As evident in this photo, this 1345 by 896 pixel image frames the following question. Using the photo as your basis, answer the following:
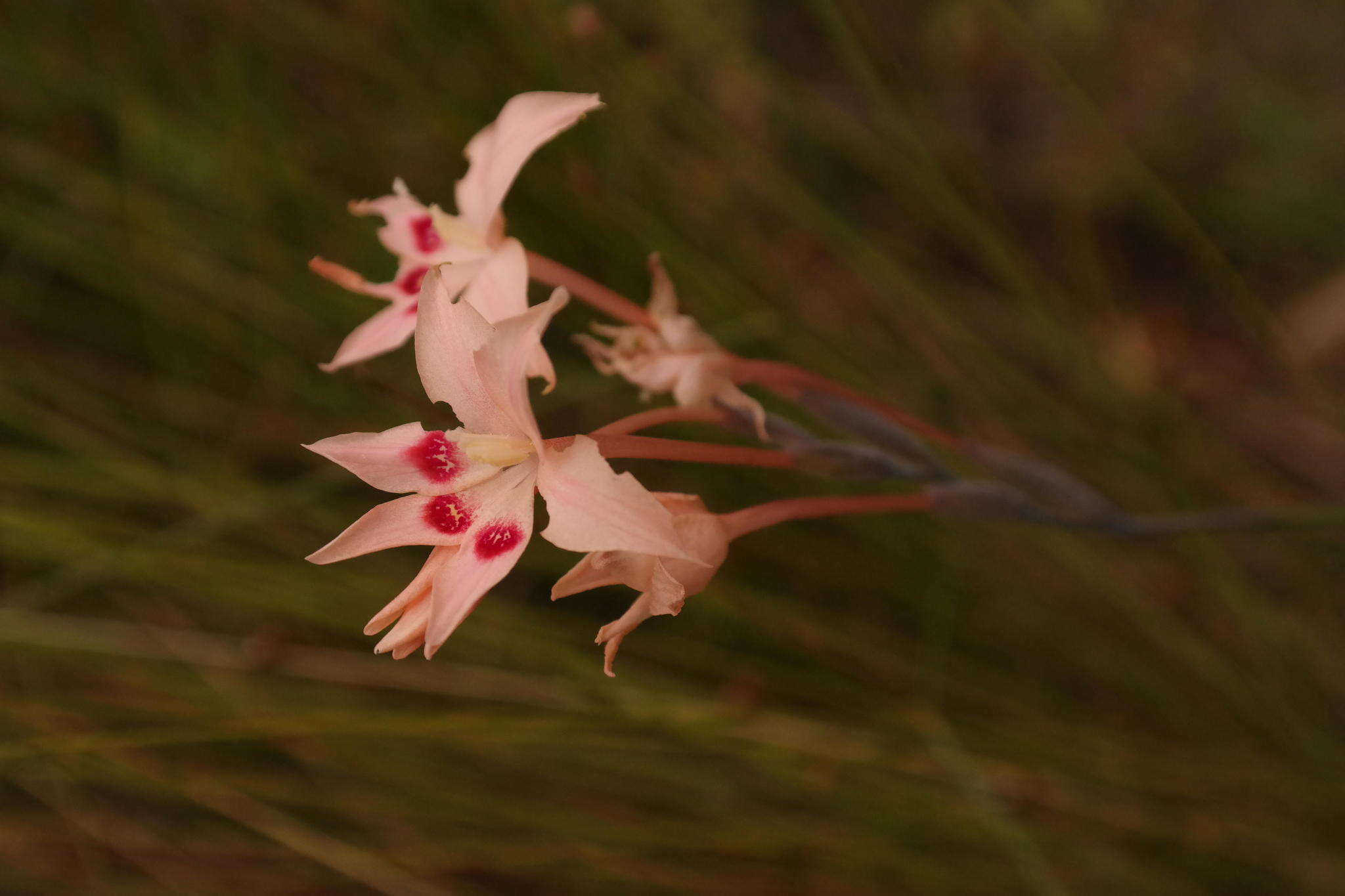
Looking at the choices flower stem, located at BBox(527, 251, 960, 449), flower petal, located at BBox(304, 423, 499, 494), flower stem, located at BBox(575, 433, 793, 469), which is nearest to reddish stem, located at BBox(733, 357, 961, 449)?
flower stem, located at BBox(527, 251, 960, 449)

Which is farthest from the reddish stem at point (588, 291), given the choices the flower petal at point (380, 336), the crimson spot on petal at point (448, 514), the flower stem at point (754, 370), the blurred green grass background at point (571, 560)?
the blurred green grass background at point (571, 560)

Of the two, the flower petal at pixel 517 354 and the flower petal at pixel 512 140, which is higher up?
the flower petal at pixel 512 140

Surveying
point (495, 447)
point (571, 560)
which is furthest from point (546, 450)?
point (571, 560)

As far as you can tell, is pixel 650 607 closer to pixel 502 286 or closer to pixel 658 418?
pixel 658 418

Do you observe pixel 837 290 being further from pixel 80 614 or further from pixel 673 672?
pixel 80 614

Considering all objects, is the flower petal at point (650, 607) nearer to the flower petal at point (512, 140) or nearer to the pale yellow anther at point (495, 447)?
the pale yellow anther at point (495, 447)

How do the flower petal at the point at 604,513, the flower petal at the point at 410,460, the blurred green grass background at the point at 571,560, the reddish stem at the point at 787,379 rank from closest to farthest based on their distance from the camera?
the flower petal at the point at 604,513, the flower petal at the point at 410,460, the reddish stem at the point at 787,379, the blurred green grass background at the point at 571,560

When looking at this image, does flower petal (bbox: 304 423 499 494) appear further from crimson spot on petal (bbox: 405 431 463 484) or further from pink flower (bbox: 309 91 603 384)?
pink flower (bbox: 309 91 603 384)
